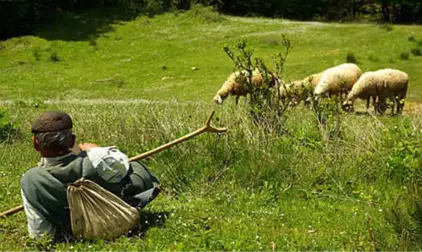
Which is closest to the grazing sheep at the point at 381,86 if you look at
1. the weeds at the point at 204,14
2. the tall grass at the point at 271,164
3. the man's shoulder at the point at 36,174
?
the tall grass at the point at 271,164

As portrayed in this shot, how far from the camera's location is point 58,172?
236 inches

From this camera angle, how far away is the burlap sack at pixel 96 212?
5875 millimetres

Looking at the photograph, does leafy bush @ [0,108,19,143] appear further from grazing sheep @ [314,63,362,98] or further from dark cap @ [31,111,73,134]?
grazing sheep @ [314,63,362,98]

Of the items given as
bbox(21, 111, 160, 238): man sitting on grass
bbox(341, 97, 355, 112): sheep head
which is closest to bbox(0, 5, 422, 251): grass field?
bbox(21, 111, 160, 238): man sitting on grass

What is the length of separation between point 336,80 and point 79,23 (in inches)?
909

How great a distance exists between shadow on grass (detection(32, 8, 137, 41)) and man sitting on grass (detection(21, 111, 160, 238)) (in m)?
31.7

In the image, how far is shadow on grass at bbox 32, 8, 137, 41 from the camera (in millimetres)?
37719

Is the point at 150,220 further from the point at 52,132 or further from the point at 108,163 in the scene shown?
the point at 52,132

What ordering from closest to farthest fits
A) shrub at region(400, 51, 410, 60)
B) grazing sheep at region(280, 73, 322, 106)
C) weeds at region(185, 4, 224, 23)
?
1. grazing sheep at region(280, 73, 322, 106)
2. shrub at region(400, 51, 410, 60)
3. weeds at region(185, 4, 224, 23)

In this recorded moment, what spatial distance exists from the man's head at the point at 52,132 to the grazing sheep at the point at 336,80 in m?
15.8

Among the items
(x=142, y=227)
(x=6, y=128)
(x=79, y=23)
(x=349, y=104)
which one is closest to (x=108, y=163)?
(x=142, y=227)

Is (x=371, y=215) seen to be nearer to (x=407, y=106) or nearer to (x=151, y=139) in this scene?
(x=151, y=139)

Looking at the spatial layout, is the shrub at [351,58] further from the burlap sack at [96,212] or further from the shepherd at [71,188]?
the burlap sack at [96,212]

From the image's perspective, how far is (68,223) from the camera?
6215 millimetres
